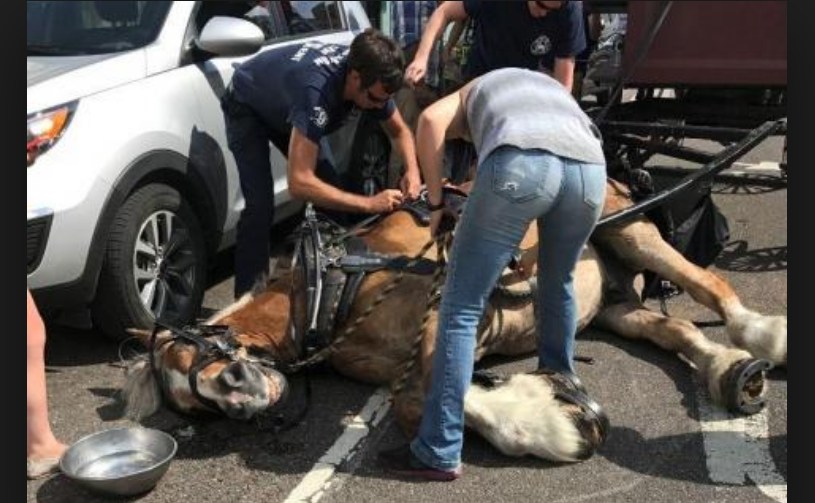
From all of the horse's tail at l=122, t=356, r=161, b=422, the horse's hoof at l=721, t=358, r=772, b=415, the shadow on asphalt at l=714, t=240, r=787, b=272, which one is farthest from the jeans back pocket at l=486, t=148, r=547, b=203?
the shadow on asphalt at l=714, t=240, r=787, b=272

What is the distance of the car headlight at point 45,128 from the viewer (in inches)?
132

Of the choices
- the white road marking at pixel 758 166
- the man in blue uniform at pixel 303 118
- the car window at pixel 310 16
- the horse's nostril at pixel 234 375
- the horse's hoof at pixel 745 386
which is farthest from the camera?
the white road marking at pixel 758 166

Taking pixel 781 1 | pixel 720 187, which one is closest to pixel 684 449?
pixel 781 1

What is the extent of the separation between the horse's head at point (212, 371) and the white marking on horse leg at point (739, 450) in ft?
5.13

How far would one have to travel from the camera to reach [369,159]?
5.60 m

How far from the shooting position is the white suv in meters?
3.42

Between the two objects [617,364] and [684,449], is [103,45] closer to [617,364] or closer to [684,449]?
[617,364]

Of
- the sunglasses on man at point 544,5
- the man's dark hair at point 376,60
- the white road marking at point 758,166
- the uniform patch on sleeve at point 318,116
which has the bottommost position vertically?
the white road marking at point 758,166

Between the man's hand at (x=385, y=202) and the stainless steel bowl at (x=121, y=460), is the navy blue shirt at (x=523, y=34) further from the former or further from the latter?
the stainless steel bowl at (x=121, y=460)

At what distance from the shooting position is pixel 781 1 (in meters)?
4.78

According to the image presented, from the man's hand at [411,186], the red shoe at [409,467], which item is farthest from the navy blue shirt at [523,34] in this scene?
the red shoe at [409,467]

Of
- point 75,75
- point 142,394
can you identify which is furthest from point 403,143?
point 142,394

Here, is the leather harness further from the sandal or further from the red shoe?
the sandal

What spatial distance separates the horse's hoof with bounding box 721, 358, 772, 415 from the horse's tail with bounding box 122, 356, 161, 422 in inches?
85.7
